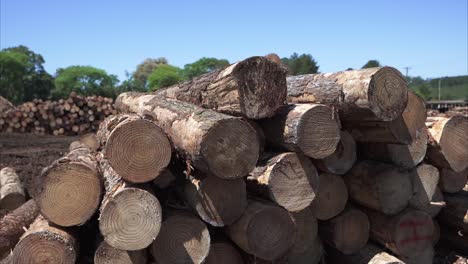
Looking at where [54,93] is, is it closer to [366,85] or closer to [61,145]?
[61,145]

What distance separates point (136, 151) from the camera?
318 centimetres

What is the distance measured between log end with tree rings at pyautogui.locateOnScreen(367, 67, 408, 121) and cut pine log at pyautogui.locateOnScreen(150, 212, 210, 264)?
1.70 meters

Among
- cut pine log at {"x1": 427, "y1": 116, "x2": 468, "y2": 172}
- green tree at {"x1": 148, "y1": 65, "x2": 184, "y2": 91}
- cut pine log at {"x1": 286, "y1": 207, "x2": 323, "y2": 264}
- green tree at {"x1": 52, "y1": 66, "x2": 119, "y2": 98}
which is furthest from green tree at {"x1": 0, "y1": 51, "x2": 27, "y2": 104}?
cut pine log at {"x1": 427, "y1": 116, "x2": 468, "y2": 172}

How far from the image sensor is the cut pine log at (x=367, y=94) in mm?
3641

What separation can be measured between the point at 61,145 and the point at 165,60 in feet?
226

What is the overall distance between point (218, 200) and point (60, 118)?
1540 centimetres

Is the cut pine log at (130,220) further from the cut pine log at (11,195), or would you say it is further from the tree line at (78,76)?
the tree line at (78,76)

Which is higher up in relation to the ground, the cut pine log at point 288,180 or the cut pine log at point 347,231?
Answer: the cut pine log at point 288,180

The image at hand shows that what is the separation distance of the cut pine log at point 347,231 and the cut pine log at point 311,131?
2.84 ft

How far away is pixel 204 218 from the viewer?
3.37m

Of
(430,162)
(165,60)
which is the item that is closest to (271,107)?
(430,162)

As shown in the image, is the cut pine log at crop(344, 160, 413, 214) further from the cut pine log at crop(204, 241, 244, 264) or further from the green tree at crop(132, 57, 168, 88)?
the green tree at crop(132, 57, 168, 88)

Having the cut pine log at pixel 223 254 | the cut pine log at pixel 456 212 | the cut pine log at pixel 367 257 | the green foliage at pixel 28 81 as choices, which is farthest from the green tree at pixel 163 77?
the cut pine log at pixel 223 254

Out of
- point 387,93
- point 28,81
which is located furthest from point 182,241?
point 28,81
